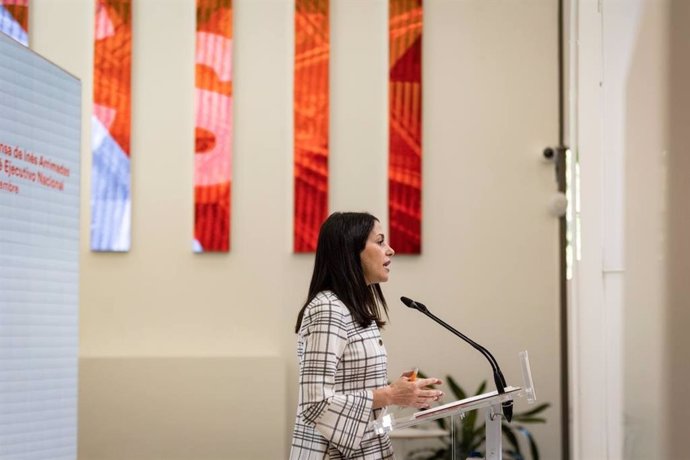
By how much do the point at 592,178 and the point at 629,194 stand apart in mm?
997

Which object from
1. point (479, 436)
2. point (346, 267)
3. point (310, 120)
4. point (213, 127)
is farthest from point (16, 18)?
point (346, 267)

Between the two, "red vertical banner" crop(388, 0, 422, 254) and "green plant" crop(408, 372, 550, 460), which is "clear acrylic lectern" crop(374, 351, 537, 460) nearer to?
"green plant" crop(408, 372, 550, 460)

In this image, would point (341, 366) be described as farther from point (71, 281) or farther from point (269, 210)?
point (269, 210)

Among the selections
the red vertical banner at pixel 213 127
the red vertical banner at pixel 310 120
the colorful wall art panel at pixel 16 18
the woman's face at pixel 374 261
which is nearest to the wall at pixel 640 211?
the woman's face at pixel 374 261

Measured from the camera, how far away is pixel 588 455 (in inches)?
198

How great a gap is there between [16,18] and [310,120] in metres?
1.81

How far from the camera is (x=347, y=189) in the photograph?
19.4 feet

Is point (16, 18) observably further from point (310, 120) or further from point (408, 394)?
point (408, 394)

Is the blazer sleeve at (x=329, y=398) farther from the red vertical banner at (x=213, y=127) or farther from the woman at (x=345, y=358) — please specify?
the red vertical banner at (x=213, y=127)

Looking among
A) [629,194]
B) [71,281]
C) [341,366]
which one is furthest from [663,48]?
[71,281]

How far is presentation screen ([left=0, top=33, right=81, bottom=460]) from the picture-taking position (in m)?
3.70

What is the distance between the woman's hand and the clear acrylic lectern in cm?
6

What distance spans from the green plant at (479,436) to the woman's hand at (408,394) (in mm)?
2832

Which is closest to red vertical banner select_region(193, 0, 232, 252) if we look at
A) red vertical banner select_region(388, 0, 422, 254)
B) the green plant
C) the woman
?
red vertical banner select_region(388, 0, 422, 254)
